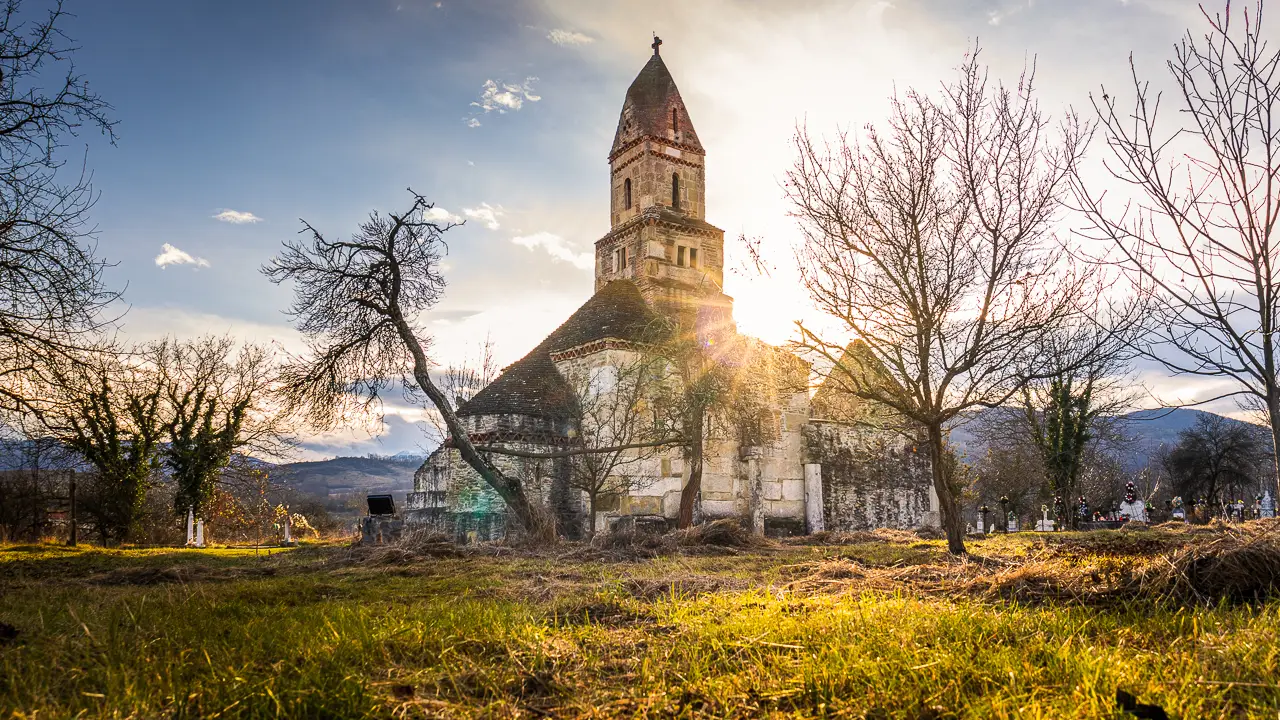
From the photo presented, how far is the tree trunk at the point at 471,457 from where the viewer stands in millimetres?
15912

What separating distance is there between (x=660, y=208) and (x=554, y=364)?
8170 millimetres

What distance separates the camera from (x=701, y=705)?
3336 millimetres

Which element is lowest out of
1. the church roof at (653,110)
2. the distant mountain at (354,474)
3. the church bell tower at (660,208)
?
the distant mountain at (354,474)

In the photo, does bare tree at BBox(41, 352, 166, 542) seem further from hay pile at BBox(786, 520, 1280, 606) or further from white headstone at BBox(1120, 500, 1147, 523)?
white headstone at BBox(1120, 500, 1147, 523)

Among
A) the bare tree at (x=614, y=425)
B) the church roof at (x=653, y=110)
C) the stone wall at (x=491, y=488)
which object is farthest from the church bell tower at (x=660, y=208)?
the stone wall at (x=491, y=488)

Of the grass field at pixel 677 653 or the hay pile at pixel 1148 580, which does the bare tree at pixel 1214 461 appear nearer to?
the hay pile at pixel 1148 580

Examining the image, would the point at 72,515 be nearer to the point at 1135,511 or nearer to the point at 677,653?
the point at 677,653

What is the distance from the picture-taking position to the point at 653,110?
3088cm

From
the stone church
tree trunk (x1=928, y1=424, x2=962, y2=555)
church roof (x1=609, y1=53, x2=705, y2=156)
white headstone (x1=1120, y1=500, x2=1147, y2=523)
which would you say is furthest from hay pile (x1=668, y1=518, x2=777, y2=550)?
white headstone (x1=1120, y1=500, x2=1147, y2=523)

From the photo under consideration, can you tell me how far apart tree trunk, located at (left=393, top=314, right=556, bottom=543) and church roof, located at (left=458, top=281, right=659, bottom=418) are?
6546mm

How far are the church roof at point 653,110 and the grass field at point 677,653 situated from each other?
26.7m

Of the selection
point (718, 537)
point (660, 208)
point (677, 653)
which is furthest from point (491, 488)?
point (677, 653)

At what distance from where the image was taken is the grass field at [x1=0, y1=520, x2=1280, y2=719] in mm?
3180

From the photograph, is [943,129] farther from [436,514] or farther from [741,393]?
[436,514]
